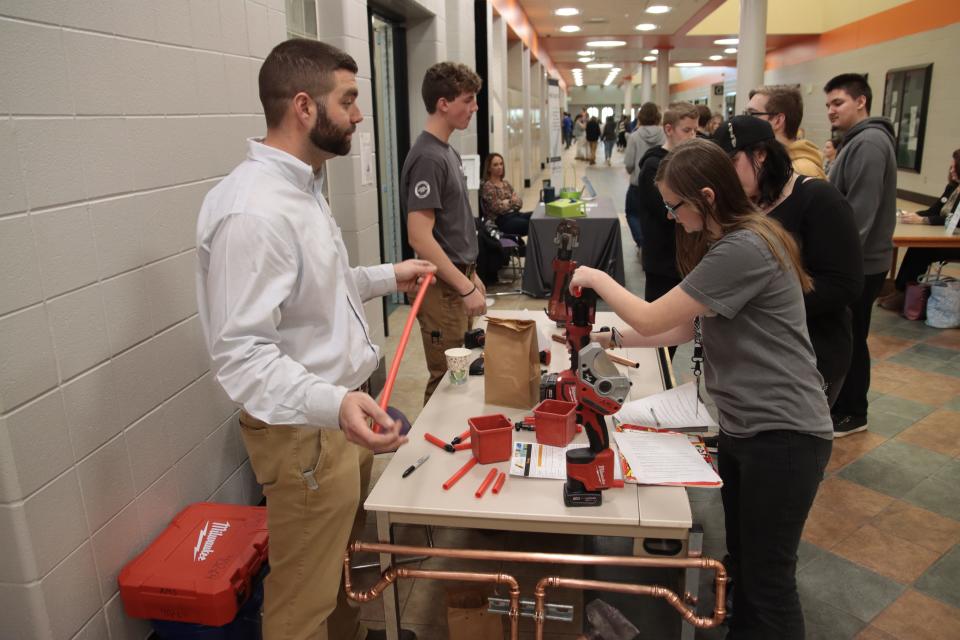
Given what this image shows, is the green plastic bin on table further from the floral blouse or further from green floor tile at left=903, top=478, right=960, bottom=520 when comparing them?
green floor tile at left=903, top=478, right=960, bottom=520

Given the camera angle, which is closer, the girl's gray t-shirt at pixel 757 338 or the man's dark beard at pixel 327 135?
the girl's gray t-shirt at pixel 757 338

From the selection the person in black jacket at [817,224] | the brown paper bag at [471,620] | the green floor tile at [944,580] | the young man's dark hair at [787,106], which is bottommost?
the green floor tile at [944,580]

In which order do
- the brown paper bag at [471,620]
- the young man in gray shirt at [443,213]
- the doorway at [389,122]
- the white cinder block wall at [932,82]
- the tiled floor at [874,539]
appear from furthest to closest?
the white cinder block wall at [932,82] < the doorway at [389,122] < the young man in gray shirt at [443,213] < the tiled floor at [874,539] < the brown paper bag at [471,620]

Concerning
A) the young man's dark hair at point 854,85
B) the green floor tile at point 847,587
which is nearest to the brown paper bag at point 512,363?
the green floor tile at point 847,587

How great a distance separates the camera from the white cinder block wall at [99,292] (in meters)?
1.44

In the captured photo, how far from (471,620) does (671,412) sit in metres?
0.80

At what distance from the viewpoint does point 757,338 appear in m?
1.58

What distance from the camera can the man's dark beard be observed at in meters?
1.61

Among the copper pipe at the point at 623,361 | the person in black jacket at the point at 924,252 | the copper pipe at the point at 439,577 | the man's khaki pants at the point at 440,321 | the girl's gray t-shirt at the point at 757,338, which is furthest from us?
the person in black jacket at the point at 924,252

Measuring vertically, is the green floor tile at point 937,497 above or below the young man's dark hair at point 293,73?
below

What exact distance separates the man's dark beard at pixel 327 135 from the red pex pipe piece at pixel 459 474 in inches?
32.9

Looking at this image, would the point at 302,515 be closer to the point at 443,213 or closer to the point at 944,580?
the point at 443,213

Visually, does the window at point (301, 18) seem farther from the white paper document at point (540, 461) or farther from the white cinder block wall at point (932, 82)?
the white cinder block wall at point (932, 82)

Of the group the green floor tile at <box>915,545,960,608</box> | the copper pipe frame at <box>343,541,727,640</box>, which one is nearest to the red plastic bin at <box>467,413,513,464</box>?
the copper pipe frame at <box>343,541,727,640</box>
